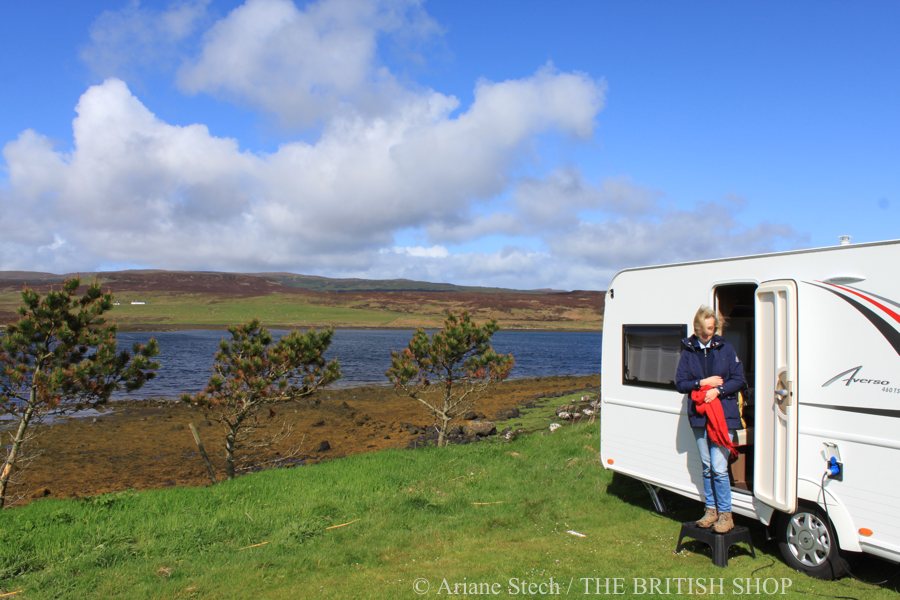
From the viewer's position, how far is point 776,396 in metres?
6.40

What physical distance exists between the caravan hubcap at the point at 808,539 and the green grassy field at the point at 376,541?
0.71ft

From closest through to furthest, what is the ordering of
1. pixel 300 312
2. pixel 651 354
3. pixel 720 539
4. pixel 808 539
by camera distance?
pixel 808 539 < pixel 720 539 < pixel 651 354 < pixel 300 312

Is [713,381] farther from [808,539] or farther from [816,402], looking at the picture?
[808,539]

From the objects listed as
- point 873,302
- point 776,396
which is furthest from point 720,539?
point 873,302

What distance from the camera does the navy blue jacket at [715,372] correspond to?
6641 mm

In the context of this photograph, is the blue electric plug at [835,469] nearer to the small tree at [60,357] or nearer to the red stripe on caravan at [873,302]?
the red stripe on caravan at [873,302]

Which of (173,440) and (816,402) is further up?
(816,402)

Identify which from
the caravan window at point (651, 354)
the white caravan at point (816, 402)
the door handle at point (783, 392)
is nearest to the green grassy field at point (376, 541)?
the white caravan at point (816, 402)

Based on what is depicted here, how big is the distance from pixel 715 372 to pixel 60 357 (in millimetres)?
10814

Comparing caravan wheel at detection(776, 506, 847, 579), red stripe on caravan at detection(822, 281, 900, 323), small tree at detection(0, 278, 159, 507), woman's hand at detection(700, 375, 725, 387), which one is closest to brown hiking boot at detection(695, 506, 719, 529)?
caravan wheel at detection(776, 506, 847, 579)

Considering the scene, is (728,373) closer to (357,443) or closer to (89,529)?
(89,529)

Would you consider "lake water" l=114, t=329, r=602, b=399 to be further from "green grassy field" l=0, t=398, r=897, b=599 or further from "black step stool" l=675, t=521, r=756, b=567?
"black step stool" l=675, t=521, r=756, b=567

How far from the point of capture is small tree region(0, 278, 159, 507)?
1114 centimetres

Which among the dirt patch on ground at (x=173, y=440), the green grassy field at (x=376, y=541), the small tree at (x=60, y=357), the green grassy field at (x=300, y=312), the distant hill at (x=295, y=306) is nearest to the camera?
the green grassy field at (x=376, y=541)
